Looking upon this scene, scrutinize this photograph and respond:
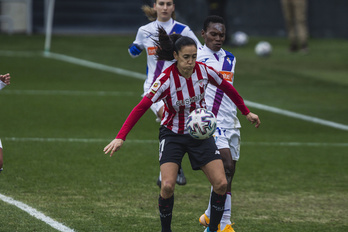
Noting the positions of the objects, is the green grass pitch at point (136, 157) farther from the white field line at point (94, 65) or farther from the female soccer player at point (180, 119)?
the female soccer player at point (180, 119)

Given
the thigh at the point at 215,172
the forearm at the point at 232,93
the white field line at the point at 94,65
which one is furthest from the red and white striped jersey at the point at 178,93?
the white field line at the point at 94,65

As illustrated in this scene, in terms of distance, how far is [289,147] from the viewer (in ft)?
38.8

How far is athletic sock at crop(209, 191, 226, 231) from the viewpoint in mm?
6617

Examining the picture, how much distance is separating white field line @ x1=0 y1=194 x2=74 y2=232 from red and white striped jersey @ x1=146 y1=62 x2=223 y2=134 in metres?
1.43

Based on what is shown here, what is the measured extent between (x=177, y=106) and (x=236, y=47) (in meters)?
20.6

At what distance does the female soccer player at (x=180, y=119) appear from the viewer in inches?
257

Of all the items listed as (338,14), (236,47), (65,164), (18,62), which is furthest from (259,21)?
(65,164)

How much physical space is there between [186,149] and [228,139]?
853 millimetres

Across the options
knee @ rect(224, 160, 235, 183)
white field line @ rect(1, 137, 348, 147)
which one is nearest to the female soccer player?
knee @ rect(224, 160, 235, 183)

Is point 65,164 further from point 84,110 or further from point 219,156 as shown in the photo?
point 84,110

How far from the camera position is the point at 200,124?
6.43 meters

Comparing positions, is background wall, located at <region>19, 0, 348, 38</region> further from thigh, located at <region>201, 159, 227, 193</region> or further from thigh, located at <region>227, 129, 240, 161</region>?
thigh, located at <region>201, 159, 227, 193</region>

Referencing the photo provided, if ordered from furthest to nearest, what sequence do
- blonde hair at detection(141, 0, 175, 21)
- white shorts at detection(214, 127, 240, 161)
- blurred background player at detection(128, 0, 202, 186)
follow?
blonde hair at detection(141, 0, 175, 21) < blurred background player at detection(128, 0, 202, 186) < white shorts at detection(214, 127, 240, 161)

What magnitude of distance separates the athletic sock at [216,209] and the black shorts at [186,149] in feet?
1.06
